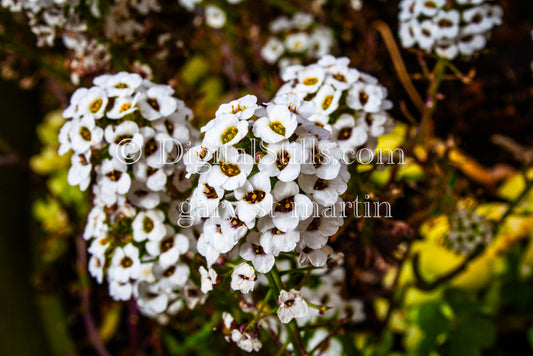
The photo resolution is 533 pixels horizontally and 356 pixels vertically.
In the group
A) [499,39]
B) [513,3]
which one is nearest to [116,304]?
[499,39]

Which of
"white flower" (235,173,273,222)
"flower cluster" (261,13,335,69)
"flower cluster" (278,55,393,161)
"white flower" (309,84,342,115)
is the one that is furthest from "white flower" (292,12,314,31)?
"white flower" (235,173,273,222)

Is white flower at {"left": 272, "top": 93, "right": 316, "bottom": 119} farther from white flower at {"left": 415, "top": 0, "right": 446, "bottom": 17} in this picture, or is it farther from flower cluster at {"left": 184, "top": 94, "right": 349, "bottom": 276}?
white flower at {"left": 415, "top": 0, "right": 446, "bottom": 17}

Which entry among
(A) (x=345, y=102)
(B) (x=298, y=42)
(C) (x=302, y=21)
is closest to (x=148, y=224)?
(A) (x=345, y=102)

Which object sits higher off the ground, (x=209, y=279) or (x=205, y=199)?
(x=205, y=199)

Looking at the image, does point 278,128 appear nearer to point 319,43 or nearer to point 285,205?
point 285,205

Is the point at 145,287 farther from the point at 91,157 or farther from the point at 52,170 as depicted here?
the point at 52,170

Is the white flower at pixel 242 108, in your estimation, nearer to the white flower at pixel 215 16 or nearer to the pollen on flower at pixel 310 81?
the pollen on flower at pixel 310 81

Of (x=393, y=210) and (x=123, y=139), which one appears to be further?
(x=393, y=210)

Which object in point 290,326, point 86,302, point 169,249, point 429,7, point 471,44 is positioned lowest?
point 86,302
